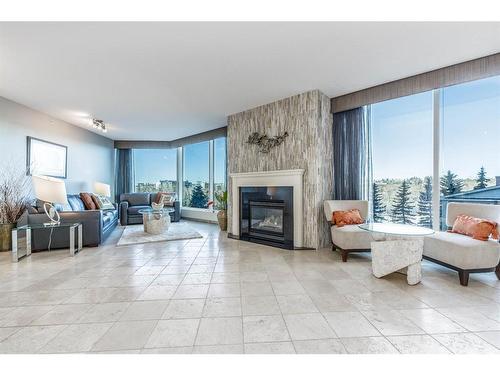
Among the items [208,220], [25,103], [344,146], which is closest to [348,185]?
[344,146]

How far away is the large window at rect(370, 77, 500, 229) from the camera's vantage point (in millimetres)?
3298

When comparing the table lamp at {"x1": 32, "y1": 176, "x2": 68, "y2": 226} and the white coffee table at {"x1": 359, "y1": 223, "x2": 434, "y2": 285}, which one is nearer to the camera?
the white coffee table at {"x1": 359, "y1": 223, "x2": 434, "y2": 285}

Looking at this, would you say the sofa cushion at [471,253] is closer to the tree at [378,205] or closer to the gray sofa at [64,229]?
the tree at [378,205]

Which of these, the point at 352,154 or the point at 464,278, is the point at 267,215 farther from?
the point at 464,278

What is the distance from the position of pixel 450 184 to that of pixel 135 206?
6937mm

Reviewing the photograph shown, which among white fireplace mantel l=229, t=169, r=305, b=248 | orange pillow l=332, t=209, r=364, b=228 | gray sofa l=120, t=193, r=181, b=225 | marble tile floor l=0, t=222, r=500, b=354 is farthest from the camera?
gray sofa l=120, t=193, r=181, b=225

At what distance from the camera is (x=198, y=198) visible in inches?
296

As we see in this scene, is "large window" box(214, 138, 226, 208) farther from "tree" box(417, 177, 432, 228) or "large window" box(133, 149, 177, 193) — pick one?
"tree" box(417, 177, 432, 228)

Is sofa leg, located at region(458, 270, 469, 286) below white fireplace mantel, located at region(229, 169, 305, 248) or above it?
below

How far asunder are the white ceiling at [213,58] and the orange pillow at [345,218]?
1946 millimetres

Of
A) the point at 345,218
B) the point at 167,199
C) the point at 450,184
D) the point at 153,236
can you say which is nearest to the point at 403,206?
the point at 450,184

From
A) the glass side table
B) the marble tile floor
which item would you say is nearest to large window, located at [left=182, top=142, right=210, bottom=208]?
the glass side table

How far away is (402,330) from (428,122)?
3247mm

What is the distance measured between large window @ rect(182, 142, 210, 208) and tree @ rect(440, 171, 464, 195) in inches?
213
